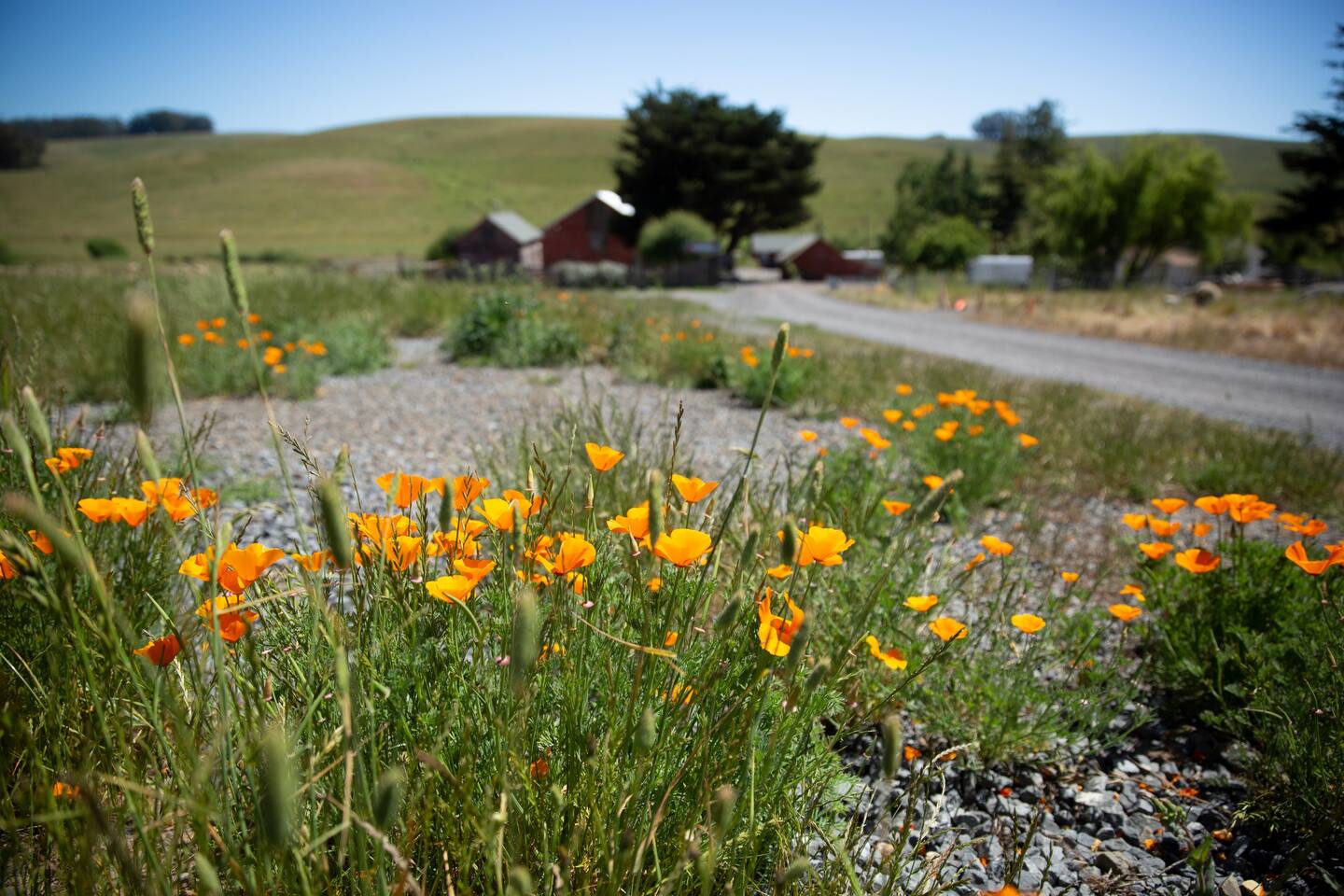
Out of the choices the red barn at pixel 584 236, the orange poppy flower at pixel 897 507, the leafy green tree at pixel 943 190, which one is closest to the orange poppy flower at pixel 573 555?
the orange poppy flower at pixel 897 507

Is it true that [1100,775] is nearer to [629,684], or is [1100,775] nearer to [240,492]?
[629,684]

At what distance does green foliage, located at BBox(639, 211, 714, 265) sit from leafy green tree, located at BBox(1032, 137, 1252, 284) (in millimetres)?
19751

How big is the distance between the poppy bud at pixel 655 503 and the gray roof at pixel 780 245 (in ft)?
179

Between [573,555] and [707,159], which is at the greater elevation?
[707,159]

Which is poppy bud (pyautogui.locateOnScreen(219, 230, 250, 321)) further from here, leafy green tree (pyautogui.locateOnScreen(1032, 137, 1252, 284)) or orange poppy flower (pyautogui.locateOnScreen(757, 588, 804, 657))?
leafy green tree (pyautogui.locateOnScreen(1032, 137, 1252, 284))

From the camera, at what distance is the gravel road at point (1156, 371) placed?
842cm

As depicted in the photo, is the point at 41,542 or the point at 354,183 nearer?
the point at 41,542

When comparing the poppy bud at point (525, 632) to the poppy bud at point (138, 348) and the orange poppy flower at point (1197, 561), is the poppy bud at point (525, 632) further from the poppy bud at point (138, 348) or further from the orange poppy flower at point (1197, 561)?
the orange poppy flower at point (1197, 561)

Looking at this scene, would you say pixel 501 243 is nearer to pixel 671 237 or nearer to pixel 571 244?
pixel 571 244

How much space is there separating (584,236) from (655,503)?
4350 centimetres

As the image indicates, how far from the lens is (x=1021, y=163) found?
61969mm

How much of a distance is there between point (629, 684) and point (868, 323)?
1974 centimetres

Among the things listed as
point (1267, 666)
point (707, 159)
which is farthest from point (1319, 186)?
point (1267, 666)

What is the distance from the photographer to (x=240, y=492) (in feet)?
12.4
